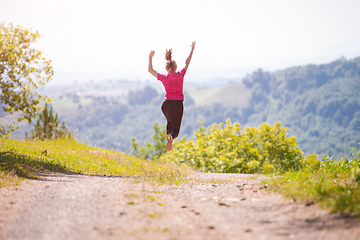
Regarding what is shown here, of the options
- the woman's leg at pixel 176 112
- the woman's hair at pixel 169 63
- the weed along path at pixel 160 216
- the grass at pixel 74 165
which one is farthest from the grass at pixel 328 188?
the woman's hair at pixel 169 63

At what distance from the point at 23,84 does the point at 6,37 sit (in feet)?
5.23

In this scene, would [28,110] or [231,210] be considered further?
[28,110]

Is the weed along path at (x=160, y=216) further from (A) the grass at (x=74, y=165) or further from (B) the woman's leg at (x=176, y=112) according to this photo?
(B) the woman's leg at (x=176, y=112)

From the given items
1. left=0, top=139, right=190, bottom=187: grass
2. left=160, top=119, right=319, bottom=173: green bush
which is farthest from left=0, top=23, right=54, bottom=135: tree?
left=160, top=119, right=319, bottom=173: green bush

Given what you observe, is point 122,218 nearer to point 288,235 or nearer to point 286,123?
point 288,235

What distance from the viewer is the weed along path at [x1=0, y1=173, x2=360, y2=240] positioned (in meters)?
3.65

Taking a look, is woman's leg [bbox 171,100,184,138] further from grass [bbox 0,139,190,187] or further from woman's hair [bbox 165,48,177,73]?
grass [bbox 0,139,190,187]

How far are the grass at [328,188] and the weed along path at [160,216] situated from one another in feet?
0.50

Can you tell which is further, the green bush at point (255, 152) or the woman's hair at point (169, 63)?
the green bush at point (255, 152)

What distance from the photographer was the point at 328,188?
468 centimetres

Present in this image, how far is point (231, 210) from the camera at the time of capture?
14.9 feet

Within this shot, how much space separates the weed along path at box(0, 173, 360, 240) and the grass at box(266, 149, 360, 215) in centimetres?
15

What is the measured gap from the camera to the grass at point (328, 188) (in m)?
→ 4.15

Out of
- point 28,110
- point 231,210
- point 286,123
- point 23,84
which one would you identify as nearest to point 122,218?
point 231,210
